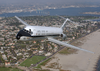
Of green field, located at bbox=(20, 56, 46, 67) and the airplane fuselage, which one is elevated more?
the airplane fuselage

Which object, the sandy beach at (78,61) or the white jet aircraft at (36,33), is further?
the sandy beach at (78,61)

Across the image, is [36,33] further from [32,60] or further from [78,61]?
[78,61]

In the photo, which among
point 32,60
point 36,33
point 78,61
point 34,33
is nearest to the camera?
point 34,33

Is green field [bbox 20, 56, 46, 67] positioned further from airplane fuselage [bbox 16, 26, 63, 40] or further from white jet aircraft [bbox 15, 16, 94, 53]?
airplane fuselage [bbox 16, 26, 63, 40]

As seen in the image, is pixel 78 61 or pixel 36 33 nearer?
pixel 36 33

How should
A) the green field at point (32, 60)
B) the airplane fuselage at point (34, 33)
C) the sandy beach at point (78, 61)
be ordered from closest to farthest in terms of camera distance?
the airplane fuselage at point (34, 33) → the sandy beach at point (78, 61) → the green field at point (32, 60)

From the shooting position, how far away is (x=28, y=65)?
5634cm

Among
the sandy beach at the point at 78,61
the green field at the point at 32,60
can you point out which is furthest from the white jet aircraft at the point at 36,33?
the green field at the point at 32,60

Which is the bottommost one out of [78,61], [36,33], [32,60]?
[78,61]

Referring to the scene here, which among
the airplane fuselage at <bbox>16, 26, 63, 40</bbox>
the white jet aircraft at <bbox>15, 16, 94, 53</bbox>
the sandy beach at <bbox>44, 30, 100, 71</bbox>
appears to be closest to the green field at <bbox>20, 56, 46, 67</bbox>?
the sandy beach at <bbox>44, 30, 100, 71</bbox>

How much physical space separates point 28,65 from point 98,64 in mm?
27202

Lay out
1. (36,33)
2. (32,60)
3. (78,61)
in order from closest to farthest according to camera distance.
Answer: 1. (36,33)
2. (78,61)
3. (32,60)

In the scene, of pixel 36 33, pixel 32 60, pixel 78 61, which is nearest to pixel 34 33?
pixel 36 33

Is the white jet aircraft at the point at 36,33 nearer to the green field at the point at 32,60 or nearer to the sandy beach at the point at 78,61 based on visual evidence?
the sandy beach at the point at 78,61
